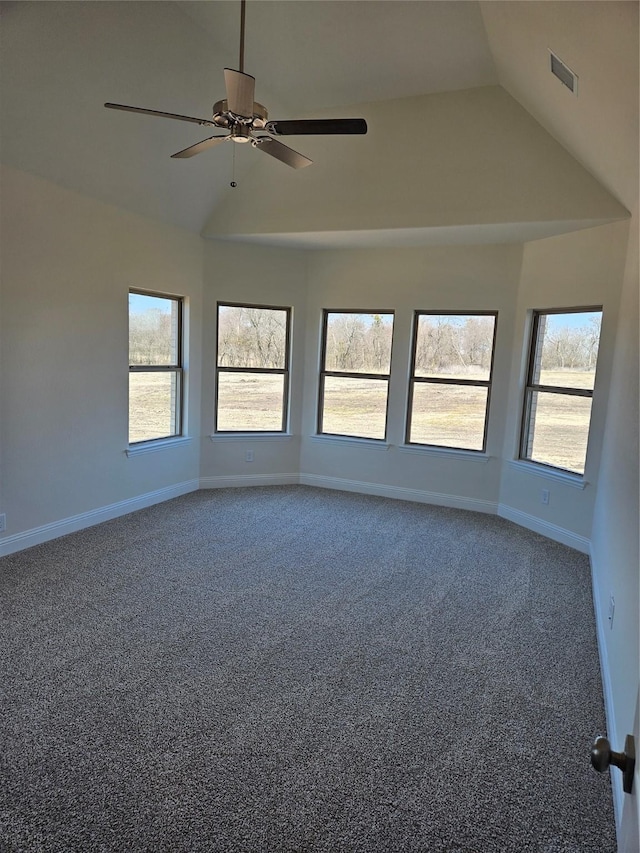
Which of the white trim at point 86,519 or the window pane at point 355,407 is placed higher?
the window pane at point 355,407

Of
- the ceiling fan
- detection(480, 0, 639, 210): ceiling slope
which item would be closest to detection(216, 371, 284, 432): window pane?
the ceiling fan

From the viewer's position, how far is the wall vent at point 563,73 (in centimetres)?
271

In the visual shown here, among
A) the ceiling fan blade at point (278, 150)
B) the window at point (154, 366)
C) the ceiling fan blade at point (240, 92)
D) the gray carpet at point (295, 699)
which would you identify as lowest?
the gray carpet at point (295, 699)

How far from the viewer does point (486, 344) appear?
5414 mm

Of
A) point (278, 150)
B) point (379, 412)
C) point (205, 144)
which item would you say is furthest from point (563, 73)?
point (379, 412)

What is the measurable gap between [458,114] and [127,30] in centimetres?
245

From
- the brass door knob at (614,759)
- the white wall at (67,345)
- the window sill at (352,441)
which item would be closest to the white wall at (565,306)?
the window sill at (352,441)

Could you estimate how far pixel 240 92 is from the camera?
2.51m

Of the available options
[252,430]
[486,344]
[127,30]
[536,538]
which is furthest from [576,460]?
[127,30]

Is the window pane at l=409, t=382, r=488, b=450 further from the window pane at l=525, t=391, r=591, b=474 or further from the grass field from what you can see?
the window pane at l=525, t=391, r=591, b=474

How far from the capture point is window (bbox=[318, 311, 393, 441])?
19.4 ft

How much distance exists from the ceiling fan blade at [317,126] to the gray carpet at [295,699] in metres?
2.73

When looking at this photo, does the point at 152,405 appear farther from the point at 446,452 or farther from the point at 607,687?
the point at 607,687

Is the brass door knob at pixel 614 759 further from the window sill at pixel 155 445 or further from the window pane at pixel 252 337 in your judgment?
the window pane at pixel 252 337
